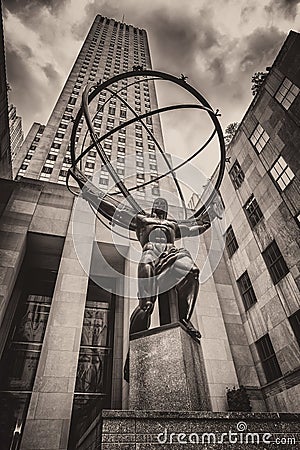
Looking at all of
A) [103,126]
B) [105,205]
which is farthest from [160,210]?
[103,126]

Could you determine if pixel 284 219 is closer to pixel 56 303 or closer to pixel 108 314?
pixel 108 314

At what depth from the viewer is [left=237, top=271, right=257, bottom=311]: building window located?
14.6 m

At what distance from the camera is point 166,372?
163 inches

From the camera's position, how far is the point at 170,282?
17.4ft

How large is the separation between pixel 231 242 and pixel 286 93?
9.75 m

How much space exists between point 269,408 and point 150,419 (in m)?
11.0

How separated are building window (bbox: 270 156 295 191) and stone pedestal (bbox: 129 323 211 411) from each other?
12586 mm

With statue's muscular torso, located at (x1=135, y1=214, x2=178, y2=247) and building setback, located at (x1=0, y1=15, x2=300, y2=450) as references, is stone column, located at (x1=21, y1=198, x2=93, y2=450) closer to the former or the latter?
building setback, located at (x1=0, y1=15, x2=300, y2=450)

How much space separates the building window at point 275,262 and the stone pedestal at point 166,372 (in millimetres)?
10149

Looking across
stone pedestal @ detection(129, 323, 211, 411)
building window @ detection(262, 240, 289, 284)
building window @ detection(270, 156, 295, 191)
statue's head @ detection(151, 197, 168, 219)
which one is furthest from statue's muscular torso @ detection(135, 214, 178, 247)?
building window @ detection(270, 156, 295, 191)

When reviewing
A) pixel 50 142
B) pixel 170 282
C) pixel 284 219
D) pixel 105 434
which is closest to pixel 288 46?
pixel 284 219

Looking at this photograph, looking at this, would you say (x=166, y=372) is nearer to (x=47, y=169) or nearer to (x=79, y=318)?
(x=79, y=318)

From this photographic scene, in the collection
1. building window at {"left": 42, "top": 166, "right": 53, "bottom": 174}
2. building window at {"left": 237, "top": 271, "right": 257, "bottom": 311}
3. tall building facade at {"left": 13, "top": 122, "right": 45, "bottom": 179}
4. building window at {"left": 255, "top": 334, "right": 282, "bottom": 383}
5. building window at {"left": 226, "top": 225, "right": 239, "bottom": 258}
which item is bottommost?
building window at {"left": 255, "top": 334, "right": 282, "bottom": 383}

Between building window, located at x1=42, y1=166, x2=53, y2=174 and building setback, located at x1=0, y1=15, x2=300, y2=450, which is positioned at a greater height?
building window, located at x1=42, y1=166, x2=53, y2=174
